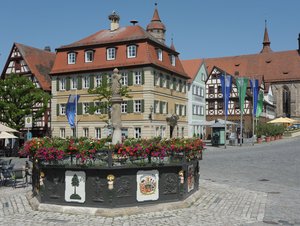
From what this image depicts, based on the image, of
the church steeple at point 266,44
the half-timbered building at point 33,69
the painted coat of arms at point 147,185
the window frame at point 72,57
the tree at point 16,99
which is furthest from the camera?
the church steeple at point 266,44

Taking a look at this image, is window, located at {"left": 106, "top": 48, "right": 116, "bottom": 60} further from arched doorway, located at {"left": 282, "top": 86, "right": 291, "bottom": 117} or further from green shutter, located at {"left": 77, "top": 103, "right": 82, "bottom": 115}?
arched doorway, located at {"left": 282, "top": 86, "right": 291, "bottom": 117}

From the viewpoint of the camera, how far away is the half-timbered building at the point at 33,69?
1854 inches

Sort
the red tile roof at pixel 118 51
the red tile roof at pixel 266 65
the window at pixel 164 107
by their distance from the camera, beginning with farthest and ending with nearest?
1. the red tile roof at pixel 266 65
2. the window at pixel 164 107
3. the red tile roof at pixel 118 51

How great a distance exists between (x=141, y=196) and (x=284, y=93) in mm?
73618

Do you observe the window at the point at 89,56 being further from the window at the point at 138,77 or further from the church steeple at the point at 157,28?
the church steeple at the point at 157,28

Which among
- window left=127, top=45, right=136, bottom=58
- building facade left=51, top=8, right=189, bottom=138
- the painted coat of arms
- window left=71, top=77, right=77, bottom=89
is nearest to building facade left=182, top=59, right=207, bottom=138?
building facade left=51, top=8, right=189, bottom=138

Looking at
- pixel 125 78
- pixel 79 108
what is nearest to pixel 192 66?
pixel 125 78

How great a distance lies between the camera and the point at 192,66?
58.8 m

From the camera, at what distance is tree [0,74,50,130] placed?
37469 millimetres

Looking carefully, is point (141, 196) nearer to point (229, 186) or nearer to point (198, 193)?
point (198, 193)

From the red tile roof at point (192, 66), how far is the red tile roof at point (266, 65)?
20.6m

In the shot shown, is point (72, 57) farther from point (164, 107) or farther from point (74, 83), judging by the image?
point (164, 107)

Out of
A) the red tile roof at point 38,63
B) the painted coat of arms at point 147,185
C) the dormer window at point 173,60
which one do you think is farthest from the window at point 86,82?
the painted coat of arms at point 147,185

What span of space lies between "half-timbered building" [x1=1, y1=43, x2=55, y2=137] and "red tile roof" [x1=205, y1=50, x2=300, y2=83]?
1534 inches
